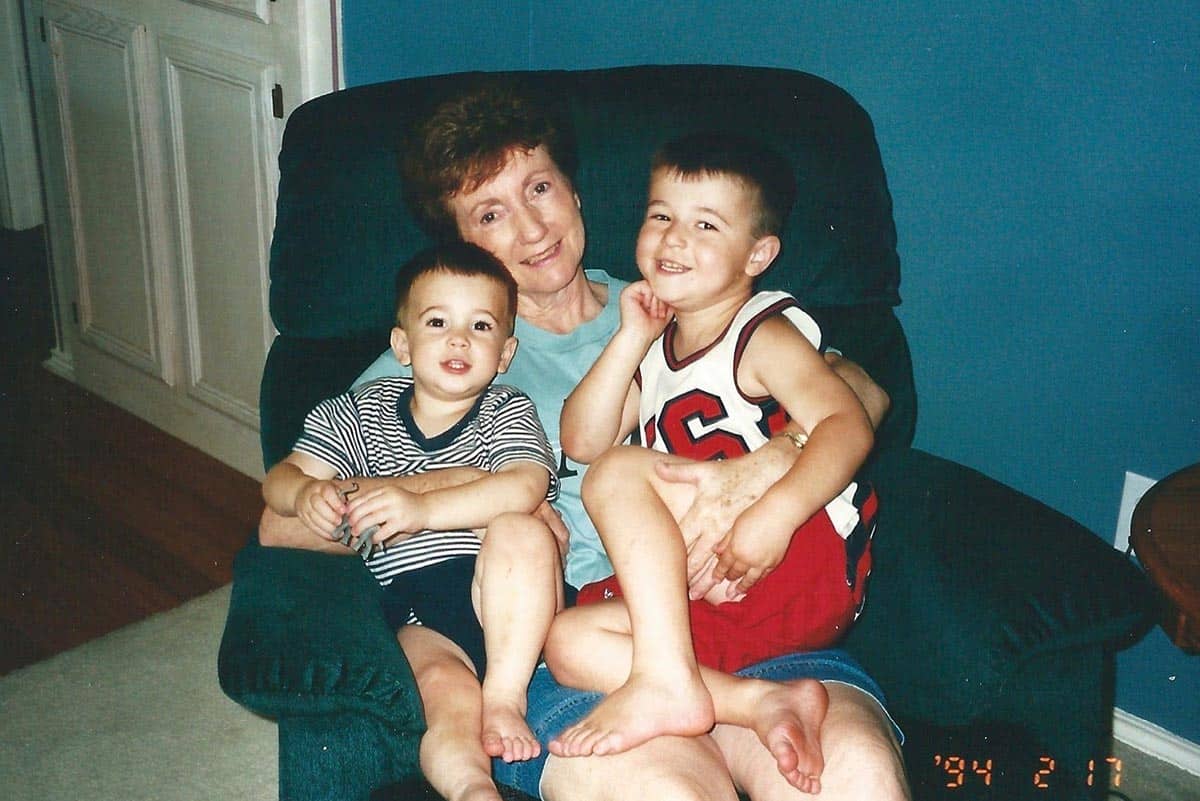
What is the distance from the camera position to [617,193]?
1.85m

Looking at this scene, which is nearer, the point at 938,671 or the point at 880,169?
the point at 938,671

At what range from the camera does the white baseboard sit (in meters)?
2.06

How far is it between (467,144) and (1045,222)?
0.93 metres

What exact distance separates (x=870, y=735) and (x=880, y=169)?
97 centimetres

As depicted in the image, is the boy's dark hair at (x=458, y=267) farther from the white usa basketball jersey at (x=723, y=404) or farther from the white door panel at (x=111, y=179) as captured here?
the white door panel at (x=111, y=179)

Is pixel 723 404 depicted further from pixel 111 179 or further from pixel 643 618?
pixel 111 179

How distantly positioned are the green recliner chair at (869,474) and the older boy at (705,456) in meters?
0.15

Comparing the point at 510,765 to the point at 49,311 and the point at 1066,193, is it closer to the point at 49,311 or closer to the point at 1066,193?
the point at 1066,193

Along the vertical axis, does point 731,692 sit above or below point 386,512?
below

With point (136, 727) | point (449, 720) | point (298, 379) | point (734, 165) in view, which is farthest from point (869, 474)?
point (136, 727)

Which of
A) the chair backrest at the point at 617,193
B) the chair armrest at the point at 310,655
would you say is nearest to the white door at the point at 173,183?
the chair backrest at the point at 617,193

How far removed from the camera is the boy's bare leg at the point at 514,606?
138 cm

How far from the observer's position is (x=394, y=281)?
179cm

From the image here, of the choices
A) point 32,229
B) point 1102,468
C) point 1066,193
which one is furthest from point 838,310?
point 32,229
